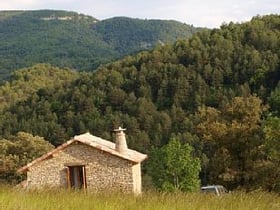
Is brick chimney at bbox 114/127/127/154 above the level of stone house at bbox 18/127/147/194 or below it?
above

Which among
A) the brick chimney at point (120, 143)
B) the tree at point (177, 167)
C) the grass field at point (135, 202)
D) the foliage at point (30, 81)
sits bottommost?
the foliage at point (30, 81)

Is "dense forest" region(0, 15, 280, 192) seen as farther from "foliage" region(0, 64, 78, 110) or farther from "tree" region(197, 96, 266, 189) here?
"tree" region(197, 96, 266, 189)

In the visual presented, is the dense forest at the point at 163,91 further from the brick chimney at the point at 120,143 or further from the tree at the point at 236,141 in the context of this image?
the brick chimney at the point at 120,143

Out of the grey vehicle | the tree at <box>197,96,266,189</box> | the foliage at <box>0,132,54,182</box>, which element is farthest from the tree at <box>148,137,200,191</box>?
the grey vehicle

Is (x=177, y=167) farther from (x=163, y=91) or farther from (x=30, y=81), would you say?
(x=30, y=81)

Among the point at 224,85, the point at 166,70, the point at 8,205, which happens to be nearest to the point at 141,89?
the point at 166,70

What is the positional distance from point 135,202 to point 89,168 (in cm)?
2693

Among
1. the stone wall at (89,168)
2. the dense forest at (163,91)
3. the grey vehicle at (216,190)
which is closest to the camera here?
the grey vehicle at (216,190)

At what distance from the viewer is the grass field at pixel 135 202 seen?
5062 mm

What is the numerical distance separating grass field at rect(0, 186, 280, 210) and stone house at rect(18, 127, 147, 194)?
81.1ft

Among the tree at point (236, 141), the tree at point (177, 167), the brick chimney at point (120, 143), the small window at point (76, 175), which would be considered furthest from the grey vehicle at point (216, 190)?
the tree at point (177, 167)

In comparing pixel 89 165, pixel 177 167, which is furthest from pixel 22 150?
pixel 89 165

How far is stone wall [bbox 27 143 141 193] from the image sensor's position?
31125 millimetres

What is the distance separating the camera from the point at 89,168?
1268 inches
